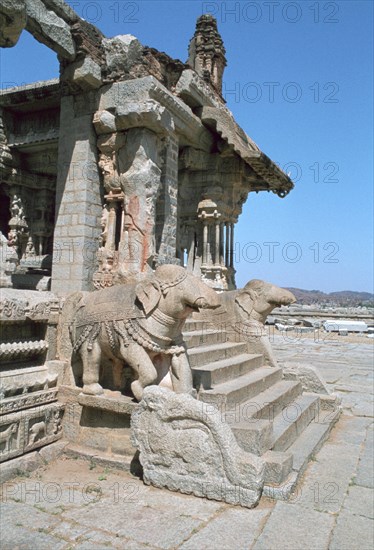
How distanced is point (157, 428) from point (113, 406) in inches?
27.2

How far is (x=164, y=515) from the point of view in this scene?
11.0ft

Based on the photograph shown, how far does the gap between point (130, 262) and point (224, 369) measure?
2.59 meters

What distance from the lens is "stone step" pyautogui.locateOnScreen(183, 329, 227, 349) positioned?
20.2 feet

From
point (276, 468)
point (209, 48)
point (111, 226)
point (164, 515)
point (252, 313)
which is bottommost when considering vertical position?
point (164, 515)

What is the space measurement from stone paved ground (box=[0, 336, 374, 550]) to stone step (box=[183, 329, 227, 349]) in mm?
2185

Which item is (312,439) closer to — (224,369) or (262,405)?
(262,405)

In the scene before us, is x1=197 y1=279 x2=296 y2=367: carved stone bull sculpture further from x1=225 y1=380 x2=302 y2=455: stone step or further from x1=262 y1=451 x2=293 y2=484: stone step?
x1=262 y1=451 x2=293 y2=484: stone step

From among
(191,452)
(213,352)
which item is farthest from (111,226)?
(191,452)

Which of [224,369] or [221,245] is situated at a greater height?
[221,245]

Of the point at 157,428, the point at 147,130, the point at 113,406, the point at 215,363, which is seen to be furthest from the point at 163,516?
→ the point at 147,130

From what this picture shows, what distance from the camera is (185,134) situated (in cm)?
905

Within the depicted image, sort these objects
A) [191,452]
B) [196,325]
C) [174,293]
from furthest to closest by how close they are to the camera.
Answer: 1. [196,325]
2. [174,293]
3. [191,452]

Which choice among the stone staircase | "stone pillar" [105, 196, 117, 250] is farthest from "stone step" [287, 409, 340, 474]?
"stone pillar" [105, 196, 117, 250]

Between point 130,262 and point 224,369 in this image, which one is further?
point 130,262
